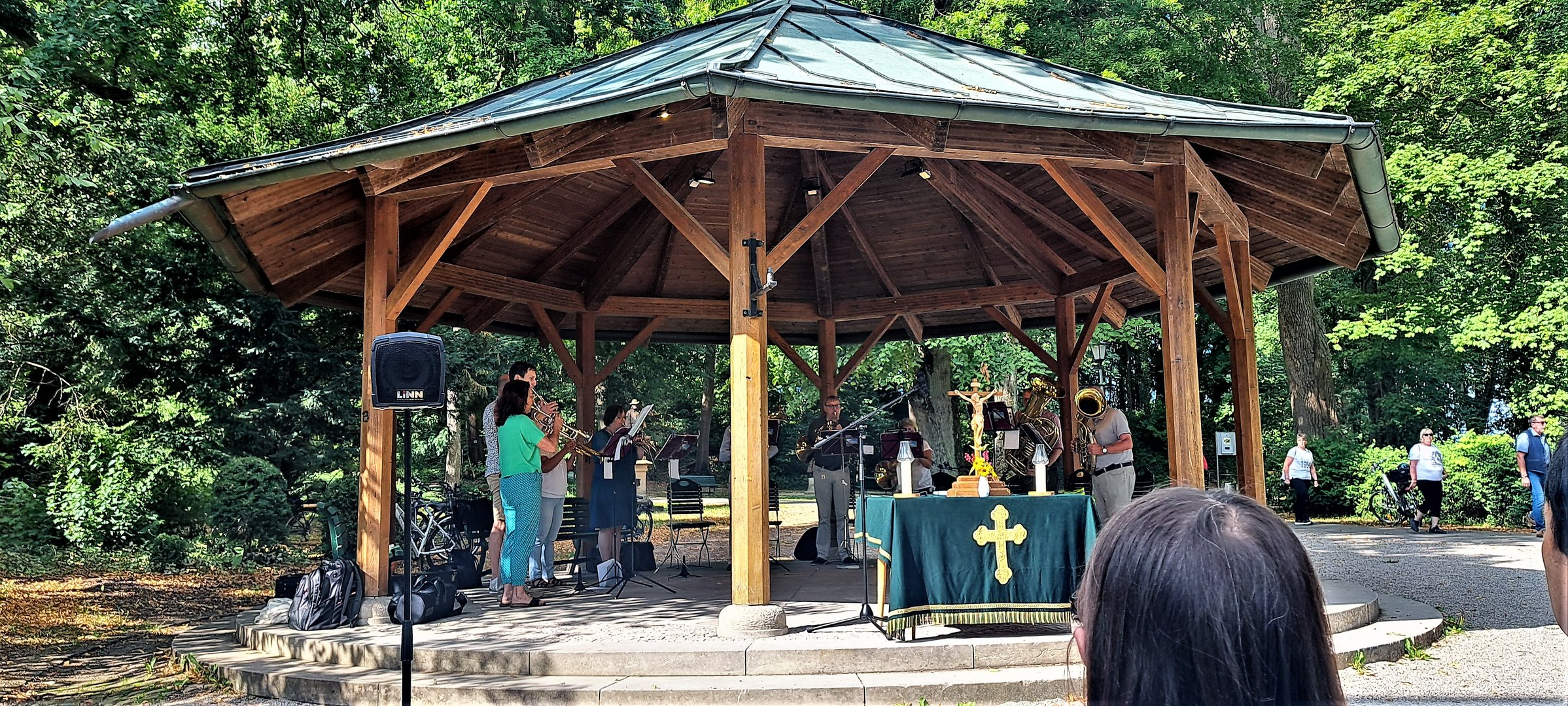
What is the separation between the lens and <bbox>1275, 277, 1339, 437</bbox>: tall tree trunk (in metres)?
20.5

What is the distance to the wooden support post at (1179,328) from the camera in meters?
6.93

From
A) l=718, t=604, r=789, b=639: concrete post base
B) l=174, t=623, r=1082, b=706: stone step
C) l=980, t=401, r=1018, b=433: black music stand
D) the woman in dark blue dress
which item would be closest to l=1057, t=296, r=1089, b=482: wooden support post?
l=980, t=401, r=1018, b=433: black music stand

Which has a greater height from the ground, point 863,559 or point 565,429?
point 565,429

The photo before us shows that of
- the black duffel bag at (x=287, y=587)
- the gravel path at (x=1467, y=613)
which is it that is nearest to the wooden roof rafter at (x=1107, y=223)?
the gravel path at (x=1467, y=613)

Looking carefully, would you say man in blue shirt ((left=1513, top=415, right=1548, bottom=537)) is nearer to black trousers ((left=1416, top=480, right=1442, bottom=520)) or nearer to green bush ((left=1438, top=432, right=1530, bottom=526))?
black trousers ((left=1416, top=480, right=1442, bottom=520))

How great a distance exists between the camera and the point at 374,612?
6840 millimetres

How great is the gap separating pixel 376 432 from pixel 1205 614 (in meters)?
6.78

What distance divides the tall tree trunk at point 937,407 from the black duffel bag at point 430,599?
15.4 metres

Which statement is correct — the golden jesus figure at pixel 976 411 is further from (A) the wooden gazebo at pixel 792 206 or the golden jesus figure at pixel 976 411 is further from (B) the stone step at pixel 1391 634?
(B) the stone step at pixel 1391 634

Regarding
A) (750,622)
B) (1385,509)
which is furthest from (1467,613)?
(1385,509)

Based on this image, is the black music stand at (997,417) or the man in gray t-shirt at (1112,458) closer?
the man in gray t-shirt at (1112,458)

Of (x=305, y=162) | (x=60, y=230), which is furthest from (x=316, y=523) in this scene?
(x=305, y=162)

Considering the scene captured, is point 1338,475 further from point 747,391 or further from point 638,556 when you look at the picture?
point 747,391

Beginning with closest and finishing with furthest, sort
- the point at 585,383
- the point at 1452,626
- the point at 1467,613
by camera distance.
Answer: the point at 1452,626
the point at 1467,613
the point at 585,383
